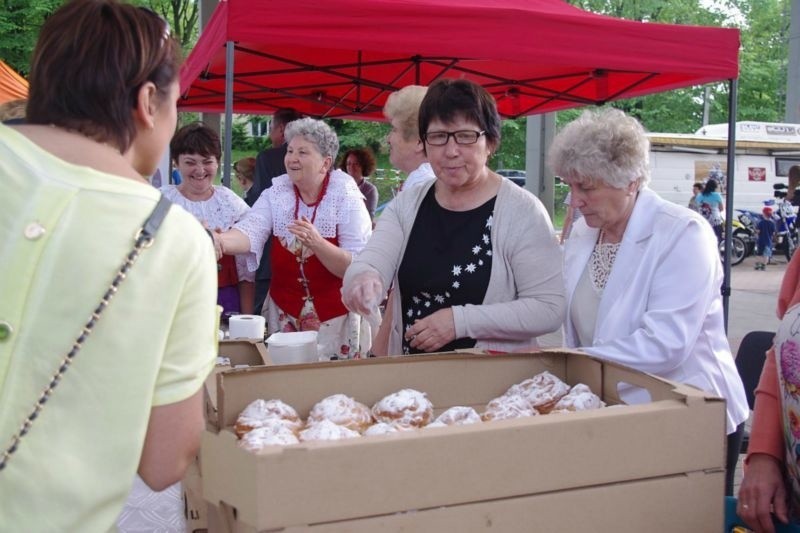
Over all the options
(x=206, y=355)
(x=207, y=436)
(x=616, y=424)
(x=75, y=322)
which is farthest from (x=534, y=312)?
(x=75, y=322)

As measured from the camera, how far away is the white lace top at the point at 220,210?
389 cm

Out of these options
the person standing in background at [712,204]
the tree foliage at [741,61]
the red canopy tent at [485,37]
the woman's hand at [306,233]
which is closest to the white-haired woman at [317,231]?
the woman's hand at [306,233]

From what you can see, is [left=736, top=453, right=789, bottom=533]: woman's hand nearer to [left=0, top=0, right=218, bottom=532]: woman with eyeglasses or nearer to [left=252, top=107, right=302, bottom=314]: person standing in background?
[left=0, top=0, right=218, bottom=532]: woman with eyeglasses

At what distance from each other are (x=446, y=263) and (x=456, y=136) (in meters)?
0.38

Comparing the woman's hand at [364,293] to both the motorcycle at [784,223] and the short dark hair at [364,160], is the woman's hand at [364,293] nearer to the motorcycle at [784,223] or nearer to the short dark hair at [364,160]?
the short dark hair at [364,160]

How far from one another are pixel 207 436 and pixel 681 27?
4009mm

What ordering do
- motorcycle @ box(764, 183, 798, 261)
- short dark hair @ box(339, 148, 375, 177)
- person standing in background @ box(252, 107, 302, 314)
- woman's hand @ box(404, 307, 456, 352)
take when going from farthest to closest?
motorcycle @ box(764, 183, 798, 261) → short dark hair @ box(339, 148, 375, 177) → person standing in background @ box(252, 107, 302, 314) → woman's hand @ box(404, 307, 456, 352)

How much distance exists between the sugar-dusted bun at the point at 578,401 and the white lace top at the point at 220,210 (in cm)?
244

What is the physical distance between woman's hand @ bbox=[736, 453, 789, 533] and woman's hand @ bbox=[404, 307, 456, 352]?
0.82 m

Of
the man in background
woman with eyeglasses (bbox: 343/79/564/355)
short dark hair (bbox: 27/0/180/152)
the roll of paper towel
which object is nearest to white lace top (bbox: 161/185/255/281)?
the man in background

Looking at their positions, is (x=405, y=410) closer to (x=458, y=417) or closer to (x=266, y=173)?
(x=458, y=417)

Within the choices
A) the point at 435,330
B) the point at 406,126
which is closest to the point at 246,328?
the point at 435,330

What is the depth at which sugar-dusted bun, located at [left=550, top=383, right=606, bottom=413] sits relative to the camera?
5.38ft

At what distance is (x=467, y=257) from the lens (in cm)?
239
